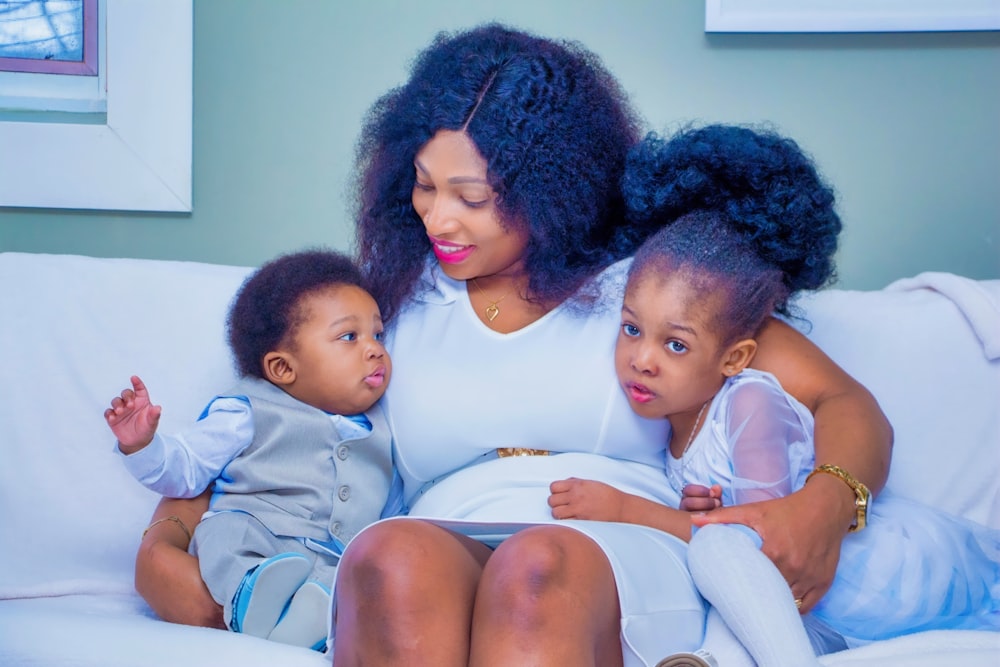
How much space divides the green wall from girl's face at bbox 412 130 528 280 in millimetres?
809

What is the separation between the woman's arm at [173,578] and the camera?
4.66 ft

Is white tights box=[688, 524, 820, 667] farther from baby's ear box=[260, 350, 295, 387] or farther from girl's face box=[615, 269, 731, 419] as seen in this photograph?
baby's ear box=[260, 350, 295, 387]

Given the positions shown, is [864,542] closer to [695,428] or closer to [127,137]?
[695,428]

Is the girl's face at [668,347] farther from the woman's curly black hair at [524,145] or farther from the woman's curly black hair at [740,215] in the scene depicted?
the woman's curly black hair at [524,145]

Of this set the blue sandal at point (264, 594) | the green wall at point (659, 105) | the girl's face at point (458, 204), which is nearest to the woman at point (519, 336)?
the girl's face at point (458, 204)

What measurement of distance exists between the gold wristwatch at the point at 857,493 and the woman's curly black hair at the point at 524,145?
488 mm

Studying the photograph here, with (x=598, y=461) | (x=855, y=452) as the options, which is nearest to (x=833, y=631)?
(x=855, y=452)

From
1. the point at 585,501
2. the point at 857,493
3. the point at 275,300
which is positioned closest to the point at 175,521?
the point at 275,300

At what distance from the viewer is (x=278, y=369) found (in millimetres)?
1632

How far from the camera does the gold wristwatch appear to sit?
4.34ft

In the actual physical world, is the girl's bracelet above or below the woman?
below

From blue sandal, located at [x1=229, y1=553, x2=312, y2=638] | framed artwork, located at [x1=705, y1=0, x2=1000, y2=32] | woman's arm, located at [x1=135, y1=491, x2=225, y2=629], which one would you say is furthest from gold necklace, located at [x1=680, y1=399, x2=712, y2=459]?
framed artwork, located at [x1=705, y1=0, x2=1000, y2=32]

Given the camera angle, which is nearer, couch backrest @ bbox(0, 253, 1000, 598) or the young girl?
the young girl

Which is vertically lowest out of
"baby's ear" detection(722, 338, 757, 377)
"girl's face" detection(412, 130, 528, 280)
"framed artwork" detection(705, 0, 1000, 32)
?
"baby's ear" detection(722, 338, 757, 377)
